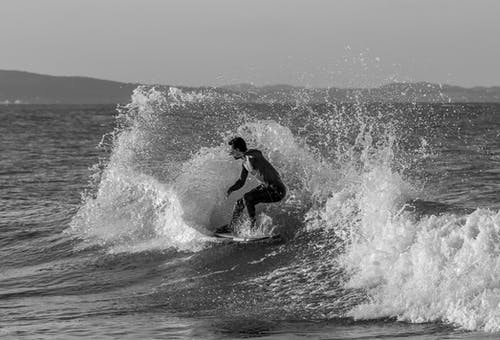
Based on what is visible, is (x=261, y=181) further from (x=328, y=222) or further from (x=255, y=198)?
(x=328, y=222)

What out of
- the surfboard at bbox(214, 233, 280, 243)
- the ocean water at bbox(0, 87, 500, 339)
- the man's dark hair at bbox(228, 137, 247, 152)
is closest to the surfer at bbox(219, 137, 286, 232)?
the man's dark hair at bbox(228, 137, 247, 152)

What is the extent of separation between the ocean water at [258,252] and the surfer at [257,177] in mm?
690

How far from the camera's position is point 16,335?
1014 centimetres

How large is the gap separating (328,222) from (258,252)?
55.9 inches

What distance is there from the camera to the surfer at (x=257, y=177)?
1423cm

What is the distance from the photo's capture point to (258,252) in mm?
14156

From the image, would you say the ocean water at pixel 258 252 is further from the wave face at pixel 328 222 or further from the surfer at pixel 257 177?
the surfer at pixel 257 177

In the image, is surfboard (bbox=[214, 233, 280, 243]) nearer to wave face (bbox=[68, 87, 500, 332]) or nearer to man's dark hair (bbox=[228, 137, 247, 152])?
wave face (bbox=[68, 87, 500, 332])

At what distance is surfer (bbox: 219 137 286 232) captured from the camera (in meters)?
14.2

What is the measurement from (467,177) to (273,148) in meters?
5.17

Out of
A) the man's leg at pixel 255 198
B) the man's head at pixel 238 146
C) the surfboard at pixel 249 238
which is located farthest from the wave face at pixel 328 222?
the man's head at pixel 238 146

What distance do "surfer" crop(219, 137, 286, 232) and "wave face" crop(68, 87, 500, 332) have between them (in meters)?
0.76

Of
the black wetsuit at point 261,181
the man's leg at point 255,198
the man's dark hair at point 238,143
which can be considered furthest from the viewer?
the man's leg at point 255,198

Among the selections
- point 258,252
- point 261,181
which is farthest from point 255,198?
point 258,252
